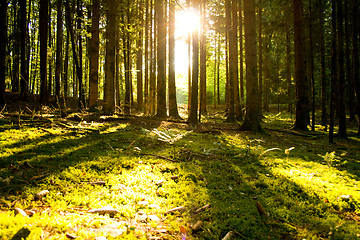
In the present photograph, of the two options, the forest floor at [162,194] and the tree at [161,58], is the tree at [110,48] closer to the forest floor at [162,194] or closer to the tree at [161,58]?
the tree at [161,58]

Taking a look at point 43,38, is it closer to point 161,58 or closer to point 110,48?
point 110,48

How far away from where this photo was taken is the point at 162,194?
3.34 metres

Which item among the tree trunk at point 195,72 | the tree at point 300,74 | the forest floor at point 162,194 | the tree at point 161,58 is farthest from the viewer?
the tree at point 161,58

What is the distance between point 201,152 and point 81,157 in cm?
309

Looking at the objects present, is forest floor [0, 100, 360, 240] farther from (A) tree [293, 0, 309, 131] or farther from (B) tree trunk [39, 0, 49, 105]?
(A) tree [293, 0, 309, 131]

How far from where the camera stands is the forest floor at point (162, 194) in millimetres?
2400

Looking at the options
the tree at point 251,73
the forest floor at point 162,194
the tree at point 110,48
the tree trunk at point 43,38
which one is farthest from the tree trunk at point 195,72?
the tree trunk at point 43,38

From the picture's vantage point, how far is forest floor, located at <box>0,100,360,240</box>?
2.40 m

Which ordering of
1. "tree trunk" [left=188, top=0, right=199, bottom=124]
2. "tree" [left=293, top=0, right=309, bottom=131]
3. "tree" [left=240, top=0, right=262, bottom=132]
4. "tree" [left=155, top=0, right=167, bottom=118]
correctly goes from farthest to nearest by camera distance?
"tree" [left=155, top=0, right=167, bottom=118] → "tree" [left=293, top=0, right=309, bottom=131] → "tree trunk" [left=188, top=0, right=199, bottom=124] → "tree" [left=240, top=0, right=262, bottom=132]

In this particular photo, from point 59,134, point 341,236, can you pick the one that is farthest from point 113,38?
point 341,236

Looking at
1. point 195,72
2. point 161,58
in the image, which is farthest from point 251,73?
point 161,58

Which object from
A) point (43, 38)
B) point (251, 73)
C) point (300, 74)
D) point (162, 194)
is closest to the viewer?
point (162, 194)

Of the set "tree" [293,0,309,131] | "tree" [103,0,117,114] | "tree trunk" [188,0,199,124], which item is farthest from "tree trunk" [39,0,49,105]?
"tree" [293,0,309,131]

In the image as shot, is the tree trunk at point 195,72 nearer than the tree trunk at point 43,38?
No
